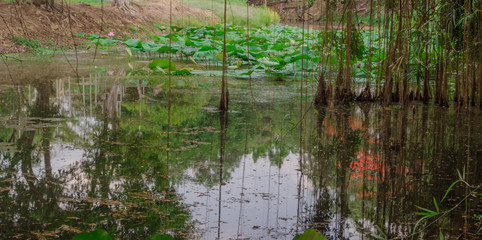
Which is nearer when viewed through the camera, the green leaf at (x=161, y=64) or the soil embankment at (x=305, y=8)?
the soil embankment at (x=305, y=8)

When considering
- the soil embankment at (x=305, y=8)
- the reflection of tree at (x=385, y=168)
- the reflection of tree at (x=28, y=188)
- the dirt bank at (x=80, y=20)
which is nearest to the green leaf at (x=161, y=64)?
the dirt bank at (x=80, y=20)

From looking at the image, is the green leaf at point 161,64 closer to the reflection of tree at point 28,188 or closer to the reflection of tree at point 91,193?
the reflection of tree at point 28,188

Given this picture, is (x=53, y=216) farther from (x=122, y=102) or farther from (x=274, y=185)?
(x=122, y=102)

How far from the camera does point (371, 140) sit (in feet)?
12.4

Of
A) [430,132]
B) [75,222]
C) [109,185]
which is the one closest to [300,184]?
[109,185]

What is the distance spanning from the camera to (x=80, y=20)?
444 inches

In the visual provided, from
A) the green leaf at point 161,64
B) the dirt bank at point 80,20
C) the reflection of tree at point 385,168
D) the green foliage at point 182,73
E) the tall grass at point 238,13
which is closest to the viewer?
the reflection of tree at point 385,168

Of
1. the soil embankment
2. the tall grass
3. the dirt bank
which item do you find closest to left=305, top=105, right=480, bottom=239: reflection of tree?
the soil embankment

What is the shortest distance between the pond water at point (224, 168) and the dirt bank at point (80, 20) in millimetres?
3243

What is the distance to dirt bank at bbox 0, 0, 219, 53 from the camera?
902 centimetres

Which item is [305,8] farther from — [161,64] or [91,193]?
[91,193]

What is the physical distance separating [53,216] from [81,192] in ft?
0.98

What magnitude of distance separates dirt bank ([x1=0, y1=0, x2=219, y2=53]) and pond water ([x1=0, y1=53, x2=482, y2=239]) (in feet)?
10.6

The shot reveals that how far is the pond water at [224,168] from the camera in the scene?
216 cm
